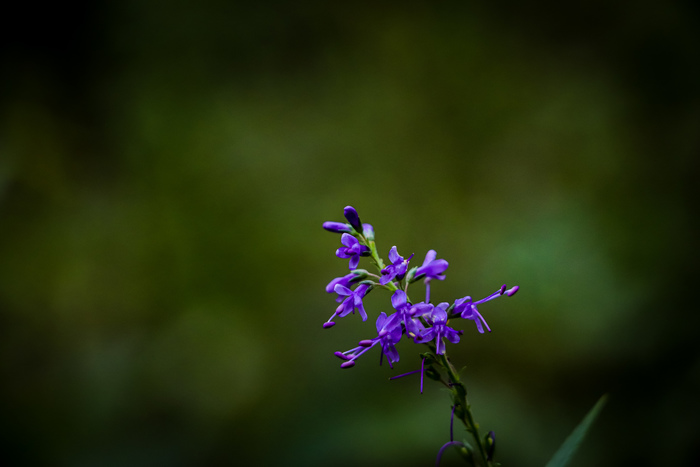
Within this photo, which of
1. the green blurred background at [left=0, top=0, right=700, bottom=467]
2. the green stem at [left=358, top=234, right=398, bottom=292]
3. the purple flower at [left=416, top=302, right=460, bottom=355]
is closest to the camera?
the purple flower at [left=416, top=302, right=460, bottom=355]

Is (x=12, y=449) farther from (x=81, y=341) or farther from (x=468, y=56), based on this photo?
(x=468, y=56)

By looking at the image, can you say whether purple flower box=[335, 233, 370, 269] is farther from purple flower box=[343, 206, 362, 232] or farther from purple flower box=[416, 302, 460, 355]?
purple flower box=[416, 302, 460, 355]

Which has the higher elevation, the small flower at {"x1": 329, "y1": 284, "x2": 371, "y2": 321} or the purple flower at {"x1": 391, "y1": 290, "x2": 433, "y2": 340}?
the small flower at {"x1": 329, "y1": 284, "x2": 371, "y2": 321}

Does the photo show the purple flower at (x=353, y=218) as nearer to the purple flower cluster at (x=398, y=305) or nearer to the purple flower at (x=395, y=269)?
the purple flower cluster at (x=398, y=305)

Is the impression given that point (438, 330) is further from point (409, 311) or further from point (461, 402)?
point (461, 402)

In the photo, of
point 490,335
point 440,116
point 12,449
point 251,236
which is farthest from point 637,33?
point 12,449

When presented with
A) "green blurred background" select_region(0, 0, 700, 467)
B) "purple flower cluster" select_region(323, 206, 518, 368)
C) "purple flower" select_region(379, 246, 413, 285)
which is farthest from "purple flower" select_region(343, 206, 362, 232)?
"green blurred background" select_region(0, 0, 700, 467)

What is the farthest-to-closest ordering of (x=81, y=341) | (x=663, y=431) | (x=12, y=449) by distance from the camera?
(x=81, y=341) < (x=12, y=449) < (x=663, y=431)
